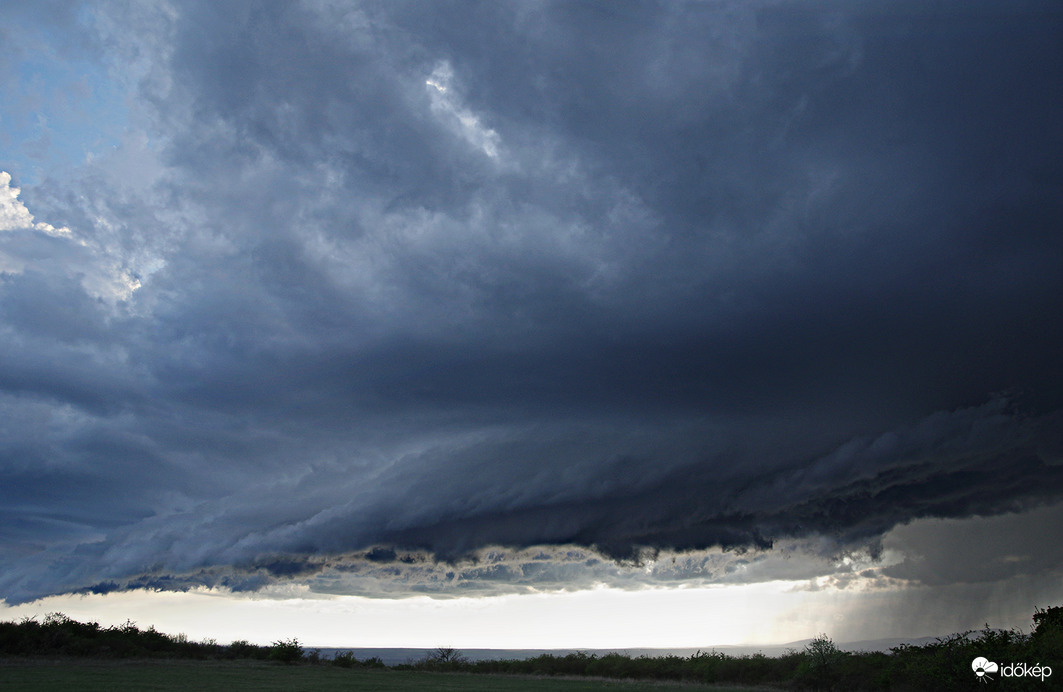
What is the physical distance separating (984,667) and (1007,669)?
1.78 meters

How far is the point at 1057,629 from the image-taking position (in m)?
49.6

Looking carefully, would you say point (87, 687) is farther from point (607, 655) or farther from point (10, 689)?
point (607, 655)

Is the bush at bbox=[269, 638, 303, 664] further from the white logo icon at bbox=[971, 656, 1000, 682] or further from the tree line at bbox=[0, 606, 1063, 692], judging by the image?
the white logo icon at bbox=[971, 656, 1000, 682]

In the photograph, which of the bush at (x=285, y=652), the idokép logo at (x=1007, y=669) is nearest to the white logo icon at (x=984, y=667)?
the idokép logo at (x=1007, y=669)

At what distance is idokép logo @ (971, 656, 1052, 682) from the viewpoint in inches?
1676

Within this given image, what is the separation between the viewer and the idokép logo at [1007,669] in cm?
4256

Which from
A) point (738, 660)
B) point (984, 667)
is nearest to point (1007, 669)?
point (984, 667)

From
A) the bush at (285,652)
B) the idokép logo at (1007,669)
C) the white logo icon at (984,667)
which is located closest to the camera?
the idokép logo at (1007,669)

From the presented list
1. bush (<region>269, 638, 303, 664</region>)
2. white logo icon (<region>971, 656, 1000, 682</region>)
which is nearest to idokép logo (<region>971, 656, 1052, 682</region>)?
white logo icon (<region>971, 656, 1000, 682</region>)

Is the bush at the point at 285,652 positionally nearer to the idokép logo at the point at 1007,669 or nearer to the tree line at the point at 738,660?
the tree line at the point at 738,660

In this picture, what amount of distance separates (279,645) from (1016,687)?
101 meters

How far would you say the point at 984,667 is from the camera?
4653cm

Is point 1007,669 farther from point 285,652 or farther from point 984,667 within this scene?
point 285,652

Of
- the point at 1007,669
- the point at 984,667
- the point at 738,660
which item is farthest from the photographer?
the point at 738,660
